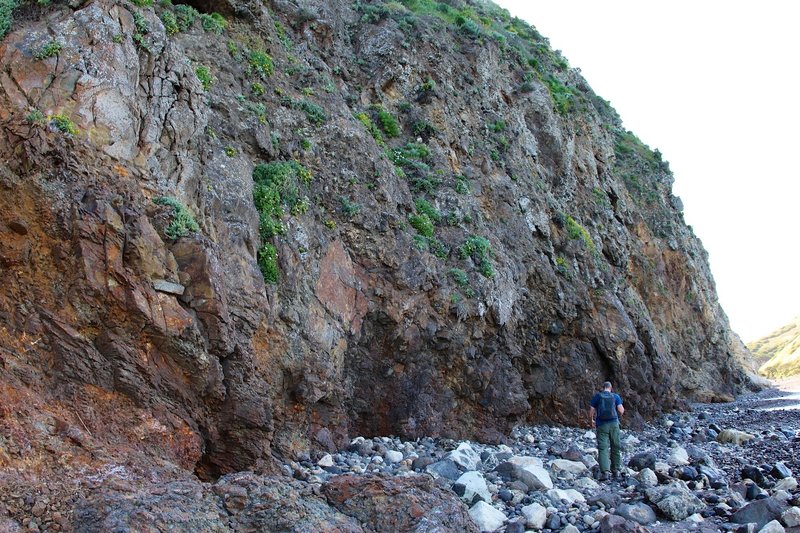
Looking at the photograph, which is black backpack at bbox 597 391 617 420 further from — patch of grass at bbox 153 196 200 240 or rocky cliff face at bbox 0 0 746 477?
patch of grass at bbox 153 196 200 240

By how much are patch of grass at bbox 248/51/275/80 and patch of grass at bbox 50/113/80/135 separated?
21.1 ft

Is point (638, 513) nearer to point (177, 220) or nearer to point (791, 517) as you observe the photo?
point (791, 517)

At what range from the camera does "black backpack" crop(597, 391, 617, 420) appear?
32.9ft

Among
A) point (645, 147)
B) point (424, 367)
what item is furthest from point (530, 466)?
point (645, 147)

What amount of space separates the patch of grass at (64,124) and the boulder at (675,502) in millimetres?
9091

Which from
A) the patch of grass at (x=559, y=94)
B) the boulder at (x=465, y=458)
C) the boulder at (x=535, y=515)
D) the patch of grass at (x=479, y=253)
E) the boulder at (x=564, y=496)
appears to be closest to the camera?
the boulder at (x=535, y=515)

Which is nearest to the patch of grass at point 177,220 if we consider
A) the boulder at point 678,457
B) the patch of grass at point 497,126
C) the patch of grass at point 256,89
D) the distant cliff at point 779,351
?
the patch of grass at point 256,89

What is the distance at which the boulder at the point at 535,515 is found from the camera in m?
6.80

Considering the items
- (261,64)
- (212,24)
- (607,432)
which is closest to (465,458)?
(607,432)

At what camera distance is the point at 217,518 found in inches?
188


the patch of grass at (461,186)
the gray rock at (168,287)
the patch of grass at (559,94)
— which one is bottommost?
the gray rock at (168,287)

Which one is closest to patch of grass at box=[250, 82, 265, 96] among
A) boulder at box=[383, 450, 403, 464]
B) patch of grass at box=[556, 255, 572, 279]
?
boulder at box=[383, 450, 403, 464]

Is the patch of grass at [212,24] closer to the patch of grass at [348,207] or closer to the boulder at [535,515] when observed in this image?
the patch of grass at [348,207]

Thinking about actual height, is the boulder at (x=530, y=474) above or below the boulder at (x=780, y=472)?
below
